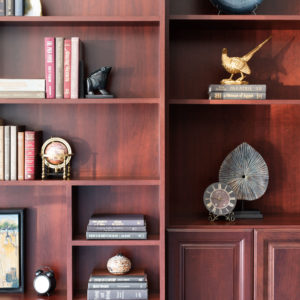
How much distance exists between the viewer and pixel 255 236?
1893 mm

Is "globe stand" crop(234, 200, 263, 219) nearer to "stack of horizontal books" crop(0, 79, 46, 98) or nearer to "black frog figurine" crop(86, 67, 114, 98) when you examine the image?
"black frog figurine" crop(86, 67, 114, 98)

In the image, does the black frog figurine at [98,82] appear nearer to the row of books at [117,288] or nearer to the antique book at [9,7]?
the antique book at [9,7]

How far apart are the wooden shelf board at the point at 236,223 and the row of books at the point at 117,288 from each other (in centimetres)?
28

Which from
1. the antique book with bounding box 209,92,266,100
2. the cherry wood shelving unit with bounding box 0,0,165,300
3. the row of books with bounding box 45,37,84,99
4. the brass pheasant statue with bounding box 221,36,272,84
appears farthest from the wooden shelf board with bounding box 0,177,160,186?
the brass pheasant statue with bounding box 221,36,272,84

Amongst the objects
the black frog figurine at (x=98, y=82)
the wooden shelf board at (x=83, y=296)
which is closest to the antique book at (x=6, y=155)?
the black frog figurine at (x=98, y=82)

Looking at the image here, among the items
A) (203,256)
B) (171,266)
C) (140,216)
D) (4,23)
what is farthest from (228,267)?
(4,23)

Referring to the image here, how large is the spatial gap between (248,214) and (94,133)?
A: 2.63 feet

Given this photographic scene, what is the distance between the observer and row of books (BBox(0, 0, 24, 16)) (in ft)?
6.25

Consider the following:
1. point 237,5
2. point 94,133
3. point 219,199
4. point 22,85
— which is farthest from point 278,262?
point 22,85

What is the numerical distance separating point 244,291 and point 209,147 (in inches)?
26.5

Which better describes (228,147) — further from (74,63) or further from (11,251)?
(11,251)

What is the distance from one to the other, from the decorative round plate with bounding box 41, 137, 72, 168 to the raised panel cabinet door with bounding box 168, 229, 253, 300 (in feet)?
1.92

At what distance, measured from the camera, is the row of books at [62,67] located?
192 centimetres

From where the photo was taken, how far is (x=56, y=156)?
2.00m
